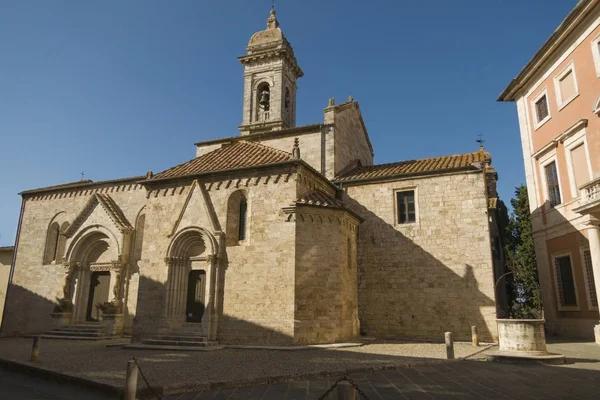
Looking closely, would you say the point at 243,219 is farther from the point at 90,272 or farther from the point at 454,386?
the point at 454,386

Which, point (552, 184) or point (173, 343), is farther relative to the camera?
point (552, 184)

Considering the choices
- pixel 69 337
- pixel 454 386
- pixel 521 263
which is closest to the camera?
pixel 454 386

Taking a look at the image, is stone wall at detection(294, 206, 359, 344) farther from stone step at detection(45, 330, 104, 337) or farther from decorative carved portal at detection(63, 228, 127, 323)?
decorative carved portal at detection(63, 228, 127, 323)

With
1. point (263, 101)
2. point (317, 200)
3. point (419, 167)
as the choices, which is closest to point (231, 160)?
point (317, 200)

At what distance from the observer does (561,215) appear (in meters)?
17.8

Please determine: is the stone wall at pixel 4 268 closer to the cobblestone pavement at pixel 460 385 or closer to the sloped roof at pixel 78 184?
the sloped roof at pixel 78 184

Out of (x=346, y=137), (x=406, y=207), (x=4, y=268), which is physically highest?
(x=346, y=137)

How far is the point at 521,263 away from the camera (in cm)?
2402

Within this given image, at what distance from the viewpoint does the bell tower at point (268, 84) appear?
87.2ft

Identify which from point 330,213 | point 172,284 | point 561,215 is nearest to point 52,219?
point 172,284

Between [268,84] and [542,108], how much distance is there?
16374 mm

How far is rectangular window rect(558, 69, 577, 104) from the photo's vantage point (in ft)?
56.4

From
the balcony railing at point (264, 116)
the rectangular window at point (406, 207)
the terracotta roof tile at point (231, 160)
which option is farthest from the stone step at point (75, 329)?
the balcony railing at point (264, 116)

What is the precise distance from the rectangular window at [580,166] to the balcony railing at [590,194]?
1.54m
